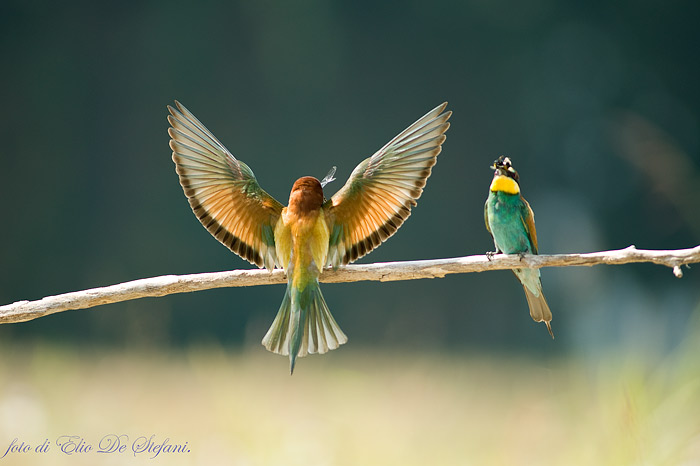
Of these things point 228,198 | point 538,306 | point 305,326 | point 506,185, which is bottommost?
point 305,326

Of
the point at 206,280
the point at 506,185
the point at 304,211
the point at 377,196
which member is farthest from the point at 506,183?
the point at 206,280

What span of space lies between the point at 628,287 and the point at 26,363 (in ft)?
7.52

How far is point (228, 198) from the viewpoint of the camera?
1.60 m

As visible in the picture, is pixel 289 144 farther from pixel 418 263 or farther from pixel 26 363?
pixel 418 263

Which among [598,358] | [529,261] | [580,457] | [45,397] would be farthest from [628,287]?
[45,397]

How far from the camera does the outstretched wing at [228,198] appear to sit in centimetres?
157

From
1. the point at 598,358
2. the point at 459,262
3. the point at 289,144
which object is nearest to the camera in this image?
the point at 459,262

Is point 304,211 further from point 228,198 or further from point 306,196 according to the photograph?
point 228,198

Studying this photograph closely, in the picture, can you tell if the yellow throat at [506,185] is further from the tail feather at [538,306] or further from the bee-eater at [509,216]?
the tail feather at [538,306]

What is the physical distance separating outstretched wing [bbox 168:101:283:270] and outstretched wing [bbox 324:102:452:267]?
5.2 inches

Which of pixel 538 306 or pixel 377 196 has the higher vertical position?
pixel 377 196

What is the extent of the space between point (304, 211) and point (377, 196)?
0.16 meters

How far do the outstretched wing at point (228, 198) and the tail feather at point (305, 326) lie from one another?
0.11m

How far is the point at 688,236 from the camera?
125 inches
